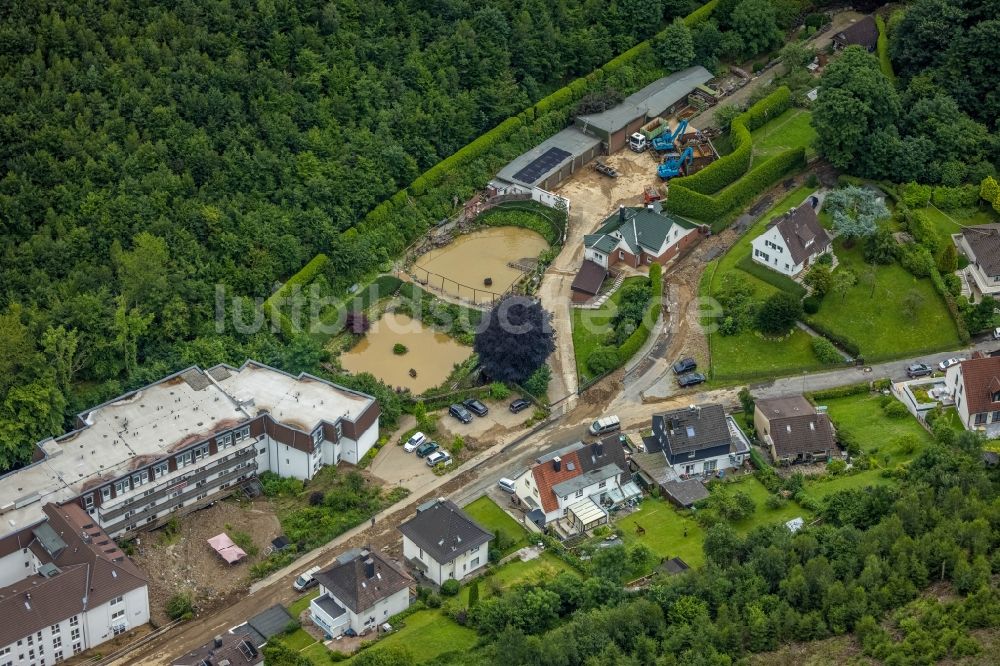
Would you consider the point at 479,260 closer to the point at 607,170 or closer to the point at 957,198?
the point at 607,170

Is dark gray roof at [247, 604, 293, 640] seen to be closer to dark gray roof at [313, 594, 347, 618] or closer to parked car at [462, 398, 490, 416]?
dark gray roof at [313, 594, 347, 618]

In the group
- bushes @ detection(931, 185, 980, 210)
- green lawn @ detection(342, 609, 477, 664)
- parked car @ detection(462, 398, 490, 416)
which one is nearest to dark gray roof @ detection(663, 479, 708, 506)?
parked car @ detection(462, 398, 490, 416)

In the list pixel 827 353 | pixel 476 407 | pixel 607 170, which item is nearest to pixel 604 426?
pixel 476 407

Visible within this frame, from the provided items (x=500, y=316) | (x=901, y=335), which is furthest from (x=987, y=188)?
(x=500, y=316)

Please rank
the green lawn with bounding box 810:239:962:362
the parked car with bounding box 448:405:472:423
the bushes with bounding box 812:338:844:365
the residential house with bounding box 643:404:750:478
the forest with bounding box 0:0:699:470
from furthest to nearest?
the green lawn with bounding box 810:239:962:362, the bushes with bounding box 812:338:844:365, the parked car with bounding box 448:405:472:423, the forest with bounding box 0:0:699:470, the residential house with bounding box 643:404:750:478

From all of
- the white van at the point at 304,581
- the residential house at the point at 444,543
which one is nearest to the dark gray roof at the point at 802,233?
the residential house at the point at 444,543
